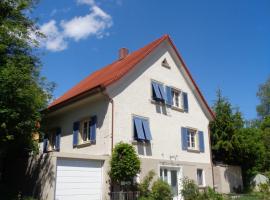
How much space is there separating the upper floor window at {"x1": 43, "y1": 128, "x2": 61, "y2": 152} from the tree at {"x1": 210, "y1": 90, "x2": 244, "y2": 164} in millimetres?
13245

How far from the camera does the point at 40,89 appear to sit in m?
15.8

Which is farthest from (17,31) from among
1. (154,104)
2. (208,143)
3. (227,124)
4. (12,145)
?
(227,124)

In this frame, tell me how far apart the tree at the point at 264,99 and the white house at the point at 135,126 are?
3381 cm

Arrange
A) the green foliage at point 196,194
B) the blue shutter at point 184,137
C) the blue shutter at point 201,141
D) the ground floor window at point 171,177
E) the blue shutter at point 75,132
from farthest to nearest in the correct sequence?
the blue shutter at point 201,141 < the blue shutter at point 184,137 < the ground floor window at point 171,177 < the blue shutter at point 75,132 < the green foliage at point 196,194

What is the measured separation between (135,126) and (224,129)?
11444 millimetres

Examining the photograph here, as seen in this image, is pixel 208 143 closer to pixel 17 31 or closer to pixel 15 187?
pixel 15 187

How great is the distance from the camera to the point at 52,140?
21656 millimetres

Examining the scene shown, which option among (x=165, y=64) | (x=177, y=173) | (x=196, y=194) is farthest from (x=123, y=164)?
(x=165, y=64)

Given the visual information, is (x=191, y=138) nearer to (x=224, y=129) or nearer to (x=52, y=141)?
(x=224, y=129)

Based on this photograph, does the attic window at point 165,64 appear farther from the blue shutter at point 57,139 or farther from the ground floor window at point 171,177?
the blue shutter at point 57,139

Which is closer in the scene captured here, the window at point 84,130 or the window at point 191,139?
the window at point 84,130

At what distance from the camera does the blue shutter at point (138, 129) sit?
58.3ft

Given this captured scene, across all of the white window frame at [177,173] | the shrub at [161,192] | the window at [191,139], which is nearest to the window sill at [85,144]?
the shrub at [161,192]

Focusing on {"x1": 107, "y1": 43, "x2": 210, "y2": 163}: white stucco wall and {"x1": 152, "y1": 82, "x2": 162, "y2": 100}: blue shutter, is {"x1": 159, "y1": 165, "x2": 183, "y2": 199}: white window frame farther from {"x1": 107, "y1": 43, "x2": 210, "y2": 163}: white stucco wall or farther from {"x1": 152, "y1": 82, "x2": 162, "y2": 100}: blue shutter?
{"x1": 152, "y1": 82, "x2": 162, "y2": 100}: blue shutter
